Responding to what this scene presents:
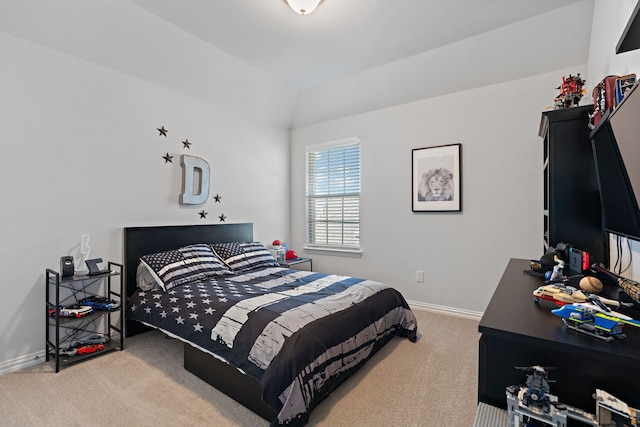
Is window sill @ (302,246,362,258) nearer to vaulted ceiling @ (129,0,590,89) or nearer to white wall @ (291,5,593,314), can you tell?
white wall @ (291,5,593,314)

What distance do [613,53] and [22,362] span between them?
4.50 metres

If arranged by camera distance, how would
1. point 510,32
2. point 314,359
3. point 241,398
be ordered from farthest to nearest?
point 510,32 → point 241,398 → point 314,359

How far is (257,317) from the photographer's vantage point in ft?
6.41

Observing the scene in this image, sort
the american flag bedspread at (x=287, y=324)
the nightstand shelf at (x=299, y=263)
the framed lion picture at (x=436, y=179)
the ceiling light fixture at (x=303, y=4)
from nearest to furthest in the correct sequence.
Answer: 1. the american flag bedspread at (x=287, y=324)
2. the ceiling light fixture at (x=303, y=4)
3. the framed lion picture at (x=436, y=179)
4. the nightstand shelf at (x=299, y=263)

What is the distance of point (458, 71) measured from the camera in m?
3.25

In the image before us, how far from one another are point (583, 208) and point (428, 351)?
1.56 meters

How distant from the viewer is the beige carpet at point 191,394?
1788mm

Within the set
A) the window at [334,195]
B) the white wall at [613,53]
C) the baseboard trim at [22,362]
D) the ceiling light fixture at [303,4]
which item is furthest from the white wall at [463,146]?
the baseboard trim at [22,362]

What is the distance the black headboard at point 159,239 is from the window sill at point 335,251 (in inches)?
47.9

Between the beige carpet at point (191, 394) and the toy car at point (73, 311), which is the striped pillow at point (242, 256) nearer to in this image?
the beige carpet at point (191, 394)

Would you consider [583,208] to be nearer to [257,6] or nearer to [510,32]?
[510,32]

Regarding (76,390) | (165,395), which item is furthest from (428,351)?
(76,390)

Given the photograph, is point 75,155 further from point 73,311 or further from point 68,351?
point 68,351

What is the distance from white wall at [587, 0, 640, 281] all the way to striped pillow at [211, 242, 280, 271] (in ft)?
9.56
